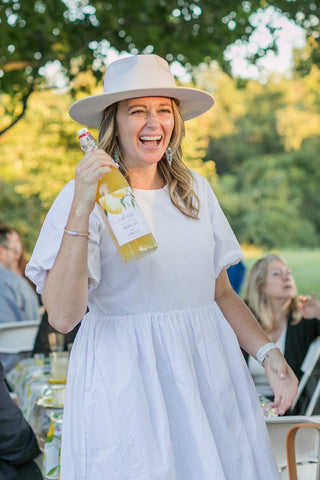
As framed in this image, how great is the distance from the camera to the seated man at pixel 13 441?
322 centimetres

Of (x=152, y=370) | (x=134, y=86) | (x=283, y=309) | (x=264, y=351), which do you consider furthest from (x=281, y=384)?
(x=283, y=309)

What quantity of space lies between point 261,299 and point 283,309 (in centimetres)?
16

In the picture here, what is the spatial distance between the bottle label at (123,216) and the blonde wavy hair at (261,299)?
2.86 metres

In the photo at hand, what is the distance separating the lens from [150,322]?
178 centimetres

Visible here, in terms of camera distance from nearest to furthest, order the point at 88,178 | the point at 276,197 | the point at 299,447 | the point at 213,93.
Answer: the point at 88,178
the point at 299,447
the point at 213,93
the point at 276,197

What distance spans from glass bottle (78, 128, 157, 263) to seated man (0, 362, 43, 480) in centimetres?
179

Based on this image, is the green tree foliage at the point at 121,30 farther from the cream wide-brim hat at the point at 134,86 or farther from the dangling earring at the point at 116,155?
the dangling earring at the point at 116,155

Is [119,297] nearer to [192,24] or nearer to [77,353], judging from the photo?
[77,353]

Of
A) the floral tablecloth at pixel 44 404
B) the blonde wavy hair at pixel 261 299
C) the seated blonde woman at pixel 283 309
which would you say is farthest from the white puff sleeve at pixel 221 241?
the blonde wavy hair at pixel 261 299

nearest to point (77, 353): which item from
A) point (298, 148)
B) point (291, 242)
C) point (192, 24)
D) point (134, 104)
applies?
point (134, 104)

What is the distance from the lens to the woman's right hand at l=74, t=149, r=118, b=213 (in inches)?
63.8

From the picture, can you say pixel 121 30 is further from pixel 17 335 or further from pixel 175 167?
pixel 175 167

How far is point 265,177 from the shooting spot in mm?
18062

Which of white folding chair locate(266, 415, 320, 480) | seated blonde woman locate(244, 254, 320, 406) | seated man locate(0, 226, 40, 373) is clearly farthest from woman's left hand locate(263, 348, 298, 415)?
seated man locate(0, 226, 40, 373)
